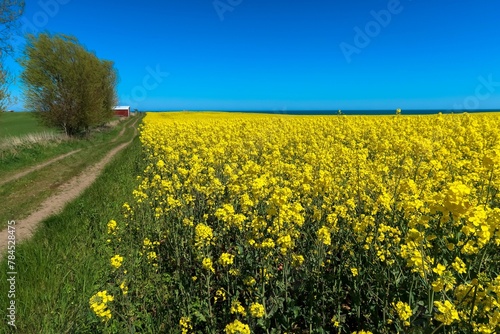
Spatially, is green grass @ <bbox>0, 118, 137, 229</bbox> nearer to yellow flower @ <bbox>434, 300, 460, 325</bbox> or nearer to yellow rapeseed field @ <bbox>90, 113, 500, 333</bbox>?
yellow rapeseed field @ <bbox>90, 113, 500, 333</bbox>

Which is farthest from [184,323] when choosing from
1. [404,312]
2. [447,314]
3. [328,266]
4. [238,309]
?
[447,314]

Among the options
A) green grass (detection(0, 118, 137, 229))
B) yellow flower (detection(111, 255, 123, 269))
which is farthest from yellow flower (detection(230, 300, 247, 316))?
green grass (detection(0, 118, 137, 229))

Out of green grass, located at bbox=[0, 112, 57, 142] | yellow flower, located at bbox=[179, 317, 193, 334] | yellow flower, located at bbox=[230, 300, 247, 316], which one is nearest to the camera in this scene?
yellow flower, located at bbox=[230, 300, 247, 316]

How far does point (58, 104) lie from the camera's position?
25.6m

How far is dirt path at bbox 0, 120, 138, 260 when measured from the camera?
251 inches

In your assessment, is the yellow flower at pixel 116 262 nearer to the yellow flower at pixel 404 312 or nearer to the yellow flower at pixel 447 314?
the yellow flower at pixel 404 312

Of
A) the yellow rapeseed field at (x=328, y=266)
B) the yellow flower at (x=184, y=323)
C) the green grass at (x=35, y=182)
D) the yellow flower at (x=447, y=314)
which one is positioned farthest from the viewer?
the green grass at (x=35, y=182)

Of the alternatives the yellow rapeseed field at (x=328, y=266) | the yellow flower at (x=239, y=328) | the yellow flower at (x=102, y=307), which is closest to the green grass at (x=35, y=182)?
the yellow rapeseed field at (x=328, y=266)

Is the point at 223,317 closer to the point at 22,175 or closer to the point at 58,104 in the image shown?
the point at 22,175

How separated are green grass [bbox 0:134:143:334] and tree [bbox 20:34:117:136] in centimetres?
2222

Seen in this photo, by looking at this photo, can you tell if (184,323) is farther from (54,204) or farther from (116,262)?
(54,204)

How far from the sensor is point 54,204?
8664 mm

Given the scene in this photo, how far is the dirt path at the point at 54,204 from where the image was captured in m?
6.38

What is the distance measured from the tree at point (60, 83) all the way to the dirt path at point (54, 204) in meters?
15.2
